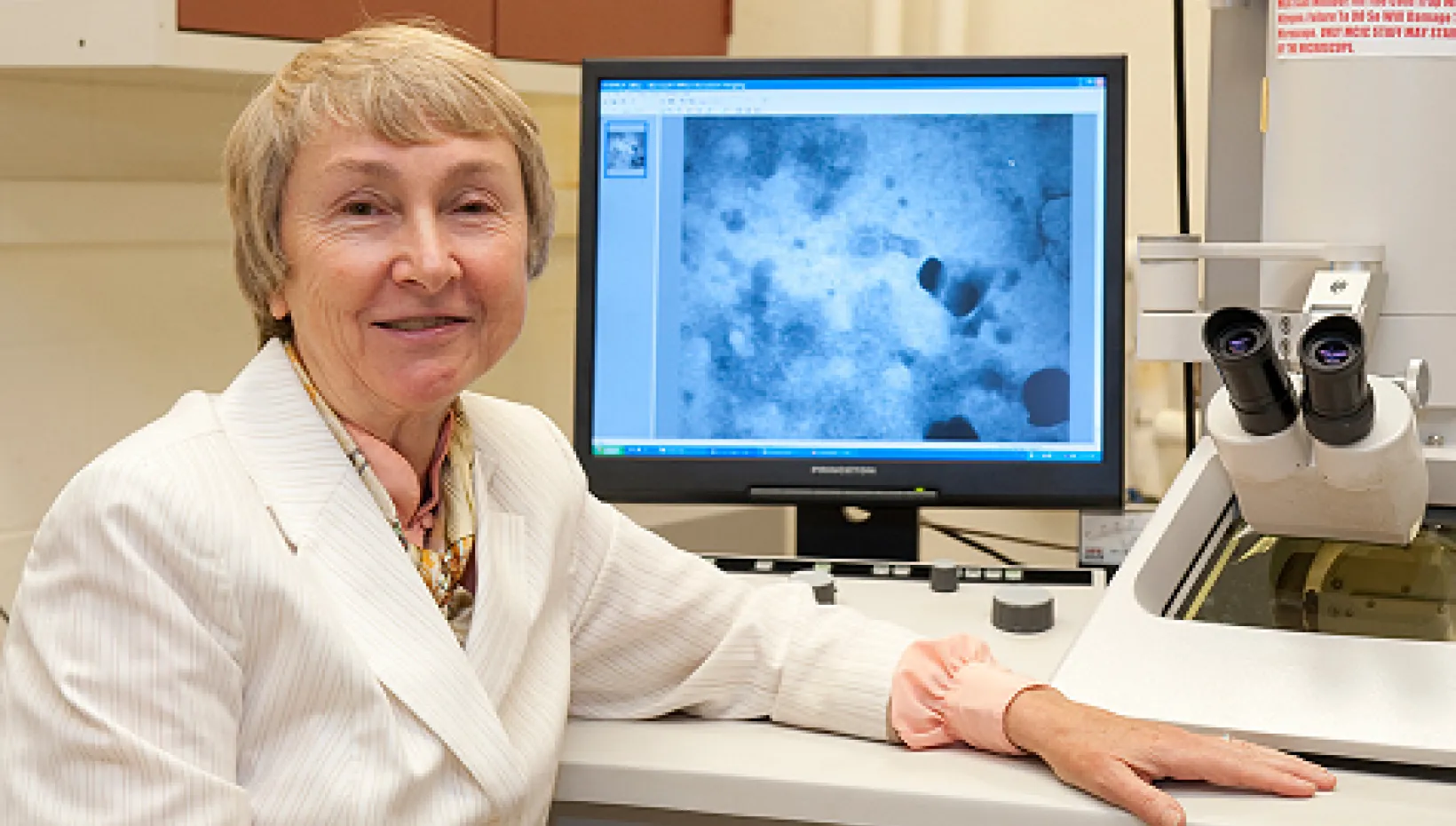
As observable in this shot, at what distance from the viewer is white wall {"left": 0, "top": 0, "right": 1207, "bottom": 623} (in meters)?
1.87

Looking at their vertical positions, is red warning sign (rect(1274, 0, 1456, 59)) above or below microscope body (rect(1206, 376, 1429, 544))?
above

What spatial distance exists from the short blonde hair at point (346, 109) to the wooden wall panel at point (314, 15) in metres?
0.25

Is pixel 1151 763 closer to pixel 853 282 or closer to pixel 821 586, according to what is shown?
pixel 821 586

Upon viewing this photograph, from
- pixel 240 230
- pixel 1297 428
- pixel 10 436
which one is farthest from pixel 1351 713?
pixel 10 436

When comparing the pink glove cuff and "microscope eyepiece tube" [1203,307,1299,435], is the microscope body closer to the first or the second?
"microscope eyepiece tube" [1203,307,1299,435]

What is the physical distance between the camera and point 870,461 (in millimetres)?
1694

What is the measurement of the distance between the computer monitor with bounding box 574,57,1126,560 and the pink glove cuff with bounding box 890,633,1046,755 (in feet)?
1.42

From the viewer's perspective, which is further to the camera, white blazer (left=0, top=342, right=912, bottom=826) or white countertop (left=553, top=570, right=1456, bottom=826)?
white countertop (left=553, top=570, right=1456, bottom=826)

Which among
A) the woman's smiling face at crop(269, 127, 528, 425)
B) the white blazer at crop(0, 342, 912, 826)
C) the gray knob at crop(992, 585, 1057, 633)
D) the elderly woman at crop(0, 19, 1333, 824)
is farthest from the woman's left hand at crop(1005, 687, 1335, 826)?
the woman's smiling face at crop(269, 127, 528, 425)

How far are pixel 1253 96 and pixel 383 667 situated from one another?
0.95 metres

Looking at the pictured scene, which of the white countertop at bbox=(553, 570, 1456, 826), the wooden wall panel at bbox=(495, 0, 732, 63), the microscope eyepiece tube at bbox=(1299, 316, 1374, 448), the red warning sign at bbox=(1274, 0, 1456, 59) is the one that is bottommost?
the white countertop at bbox=(553, 570, 1456, 826)

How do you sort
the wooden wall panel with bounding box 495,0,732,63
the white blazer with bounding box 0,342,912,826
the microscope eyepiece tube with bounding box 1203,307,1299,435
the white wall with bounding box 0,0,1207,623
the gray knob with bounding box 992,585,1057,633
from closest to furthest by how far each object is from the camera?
the white blazer with bounding box 0,342,912,826, the microscope eyepiece tube with bounding box 1203,307,1299,435, the gray knob with bounding box 992,585,1057,633, the white wall with bounding box 0,0,1207,623, the wooden wall panel with bounding box 495,0,732,63

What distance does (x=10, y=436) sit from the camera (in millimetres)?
1881

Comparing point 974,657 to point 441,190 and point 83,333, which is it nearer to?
point 441,190
